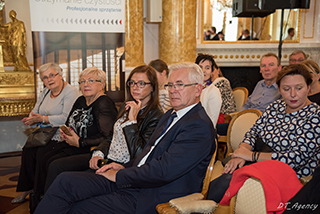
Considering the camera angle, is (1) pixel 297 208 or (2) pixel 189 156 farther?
(2) pixel 189 156

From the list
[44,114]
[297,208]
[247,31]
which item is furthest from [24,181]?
[247,31]

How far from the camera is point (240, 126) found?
260 centimetres

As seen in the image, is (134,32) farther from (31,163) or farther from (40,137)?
(31,163)

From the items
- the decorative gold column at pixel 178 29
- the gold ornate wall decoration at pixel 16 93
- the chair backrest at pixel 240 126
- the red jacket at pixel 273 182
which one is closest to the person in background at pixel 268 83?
the chair backrest at pixel 240 126

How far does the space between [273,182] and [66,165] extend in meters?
1.66

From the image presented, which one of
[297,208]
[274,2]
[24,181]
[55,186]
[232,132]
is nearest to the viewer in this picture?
[297,208]

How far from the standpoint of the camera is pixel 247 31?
6.16 m

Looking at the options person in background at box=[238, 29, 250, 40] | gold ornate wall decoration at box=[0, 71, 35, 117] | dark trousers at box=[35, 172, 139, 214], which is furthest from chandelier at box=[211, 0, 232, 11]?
dark trousers at box=[35, 172, 139, 214]

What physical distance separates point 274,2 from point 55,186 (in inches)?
161

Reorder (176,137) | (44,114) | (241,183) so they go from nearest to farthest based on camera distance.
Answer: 1. (241,183)
2. (176,137)
3. (44,114)

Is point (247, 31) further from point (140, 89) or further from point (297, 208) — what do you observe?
point (297, 208)

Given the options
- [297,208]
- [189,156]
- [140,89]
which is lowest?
[297,208]

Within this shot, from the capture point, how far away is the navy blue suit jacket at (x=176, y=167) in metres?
1.57

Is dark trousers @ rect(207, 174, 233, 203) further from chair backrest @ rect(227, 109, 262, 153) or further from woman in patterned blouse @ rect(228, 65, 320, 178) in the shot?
chair backrest @ rect(227, 109, 262, 153)
